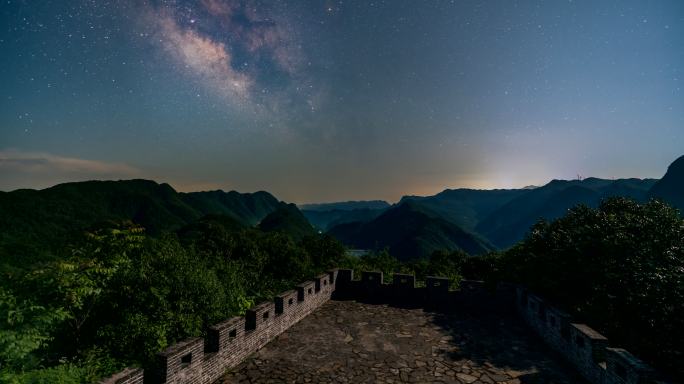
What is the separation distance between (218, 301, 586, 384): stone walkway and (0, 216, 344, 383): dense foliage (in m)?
2.07

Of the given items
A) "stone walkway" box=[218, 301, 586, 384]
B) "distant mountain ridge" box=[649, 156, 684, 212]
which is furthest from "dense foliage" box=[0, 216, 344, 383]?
"distant mountain ridge" box=[649, 156, 684, 212]

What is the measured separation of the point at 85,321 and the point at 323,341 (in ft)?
23.0

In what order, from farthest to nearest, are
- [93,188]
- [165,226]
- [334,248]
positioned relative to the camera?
[93,188] < [165,226] < [334,248]

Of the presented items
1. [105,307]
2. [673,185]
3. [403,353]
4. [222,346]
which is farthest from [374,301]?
[673,185]

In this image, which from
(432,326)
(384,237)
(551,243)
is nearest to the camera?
(432,326)

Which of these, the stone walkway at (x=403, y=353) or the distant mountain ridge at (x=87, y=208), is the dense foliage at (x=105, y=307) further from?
the distant mountain ridge at (x=87, y=208)

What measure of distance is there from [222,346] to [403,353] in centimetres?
447

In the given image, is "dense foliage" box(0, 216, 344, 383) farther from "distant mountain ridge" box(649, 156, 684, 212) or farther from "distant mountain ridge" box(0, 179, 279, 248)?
"distant mountain ridge" box(649, 156, 684, 212)

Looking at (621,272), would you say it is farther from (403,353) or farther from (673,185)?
(673,185)

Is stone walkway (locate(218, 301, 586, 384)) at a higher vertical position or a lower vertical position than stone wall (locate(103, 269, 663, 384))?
lower

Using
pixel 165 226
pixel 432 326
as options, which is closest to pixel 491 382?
pixel 432 326

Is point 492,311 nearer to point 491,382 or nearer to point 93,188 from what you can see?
point 491,382

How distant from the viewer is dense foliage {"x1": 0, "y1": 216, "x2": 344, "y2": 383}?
7504 millimetres

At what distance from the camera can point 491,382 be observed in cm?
724
